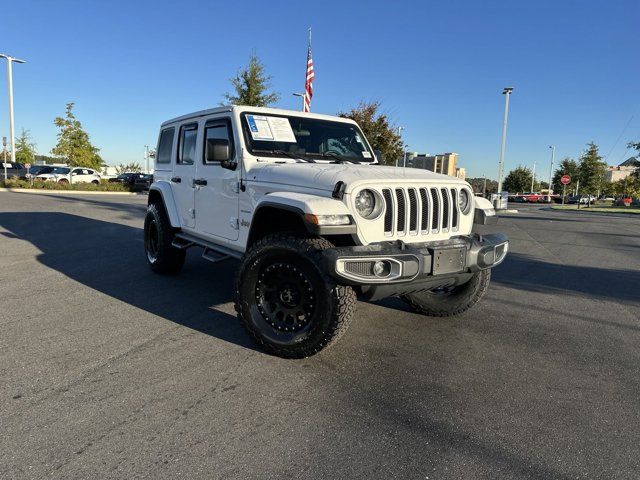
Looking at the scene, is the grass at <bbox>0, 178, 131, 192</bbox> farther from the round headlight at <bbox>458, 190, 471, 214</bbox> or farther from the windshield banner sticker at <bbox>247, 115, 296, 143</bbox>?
the round headlight at <bbox>458, 190, 471, 214</bbox>

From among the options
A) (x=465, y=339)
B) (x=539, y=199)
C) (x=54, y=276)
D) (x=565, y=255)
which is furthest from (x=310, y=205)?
(x=539, y=199)

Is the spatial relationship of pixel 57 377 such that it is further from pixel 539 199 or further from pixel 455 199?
pixel 539 199

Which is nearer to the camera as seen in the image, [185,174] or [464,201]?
[464,201]

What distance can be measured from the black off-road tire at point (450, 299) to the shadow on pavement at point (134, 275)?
1836mm

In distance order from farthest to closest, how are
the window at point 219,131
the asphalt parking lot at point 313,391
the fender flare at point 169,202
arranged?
the fender flare at point 169,202, the window at point 219,131, the asphalt parking lot at point 313,391

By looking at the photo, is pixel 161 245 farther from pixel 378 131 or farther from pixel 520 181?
pixel 520 181

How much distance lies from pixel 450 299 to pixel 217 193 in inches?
104

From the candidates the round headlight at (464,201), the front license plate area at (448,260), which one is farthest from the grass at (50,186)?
the front license plate area at (448,260)

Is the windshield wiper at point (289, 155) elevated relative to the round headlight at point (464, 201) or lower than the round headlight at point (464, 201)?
elevated

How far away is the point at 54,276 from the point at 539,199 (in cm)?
5924

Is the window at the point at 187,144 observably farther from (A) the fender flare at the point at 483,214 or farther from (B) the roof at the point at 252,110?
(A) the fender flare at the point at 483,214

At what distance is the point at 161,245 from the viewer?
616cm

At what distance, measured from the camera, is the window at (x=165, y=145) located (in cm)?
623

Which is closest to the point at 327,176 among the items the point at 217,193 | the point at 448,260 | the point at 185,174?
the point at 448,260
